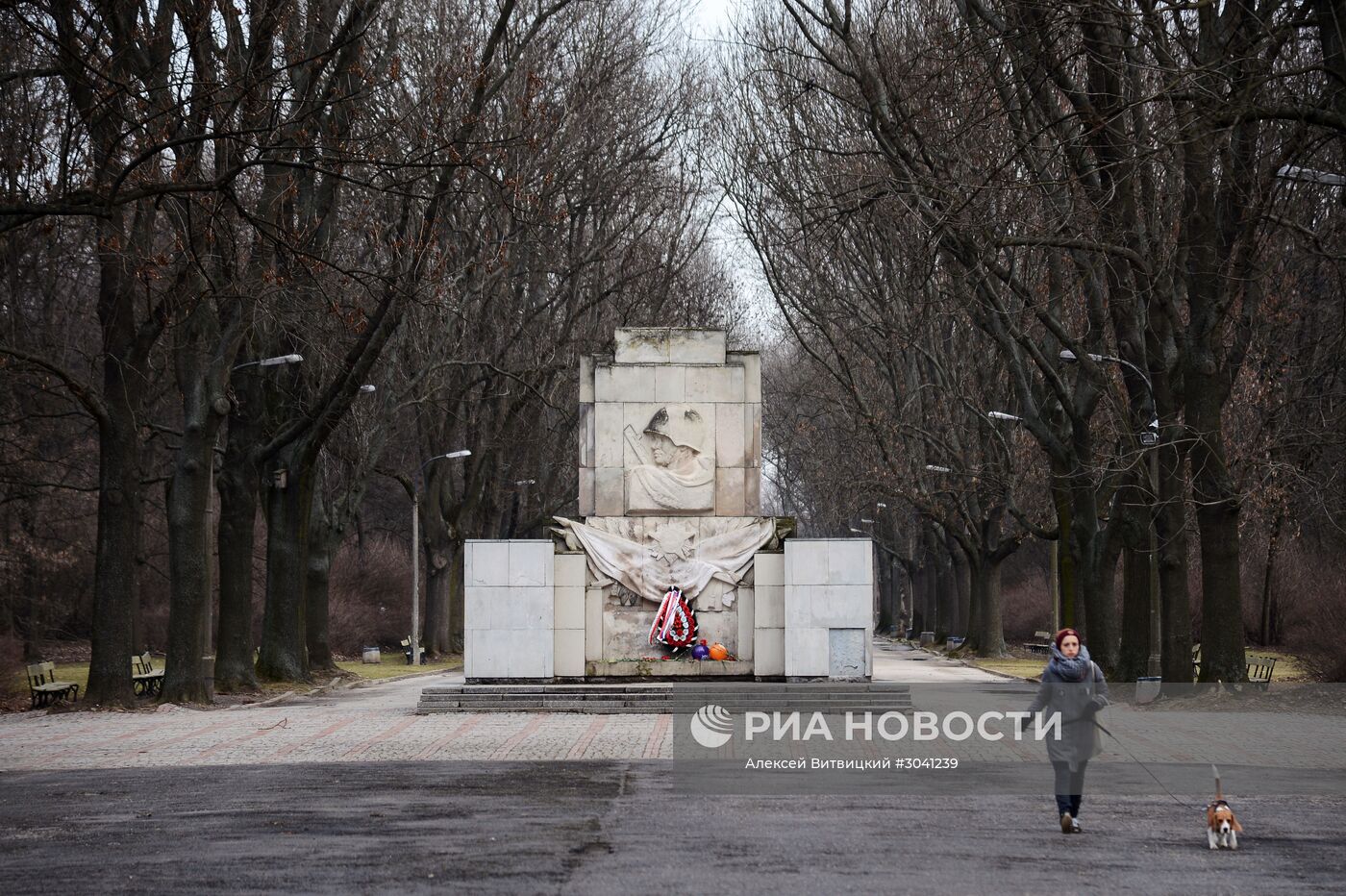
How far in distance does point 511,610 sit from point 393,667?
2105cm

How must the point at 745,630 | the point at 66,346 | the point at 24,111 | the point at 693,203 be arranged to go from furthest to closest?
the point at 693,203 < the point at 66,346 < the point at 745,630 < the point at 24,111

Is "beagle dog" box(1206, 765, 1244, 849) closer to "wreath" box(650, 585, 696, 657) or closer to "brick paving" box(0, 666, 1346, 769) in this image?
"brick paving" box(0, 666, 1346, 769)

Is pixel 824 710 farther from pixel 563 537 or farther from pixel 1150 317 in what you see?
pixel 1150 317

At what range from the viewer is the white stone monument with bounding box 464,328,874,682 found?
24.5 metres

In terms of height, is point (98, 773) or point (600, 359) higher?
point (600, 359)

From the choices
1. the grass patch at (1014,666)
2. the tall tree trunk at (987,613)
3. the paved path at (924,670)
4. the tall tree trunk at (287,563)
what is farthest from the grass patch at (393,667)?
the tall tree trunk at (987,613)

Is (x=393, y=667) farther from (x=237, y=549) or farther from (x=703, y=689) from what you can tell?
(x=703, y=689)

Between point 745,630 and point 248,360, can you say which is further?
Answer: point 248,360

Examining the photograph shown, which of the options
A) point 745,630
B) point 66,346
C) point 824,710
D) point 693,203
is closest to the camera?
point 824,710

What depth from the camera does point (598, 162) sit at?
39688 mm

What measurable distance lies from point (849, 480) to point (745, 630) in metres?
22.3

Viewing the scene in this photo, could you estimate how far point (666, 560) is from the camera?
83.0 feet

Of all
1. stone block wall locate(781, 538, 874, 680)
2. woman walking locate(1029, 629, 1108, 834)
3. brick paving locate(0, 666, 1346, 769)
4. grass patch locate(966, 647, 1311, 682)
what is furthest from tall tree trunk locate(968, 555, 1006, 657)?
woman walking locate(1029, 629, 1108, 834)

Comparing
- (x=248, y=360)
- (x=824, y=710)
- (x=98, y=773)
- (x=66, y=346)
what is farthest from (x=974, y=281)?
(x=66, y=346)
